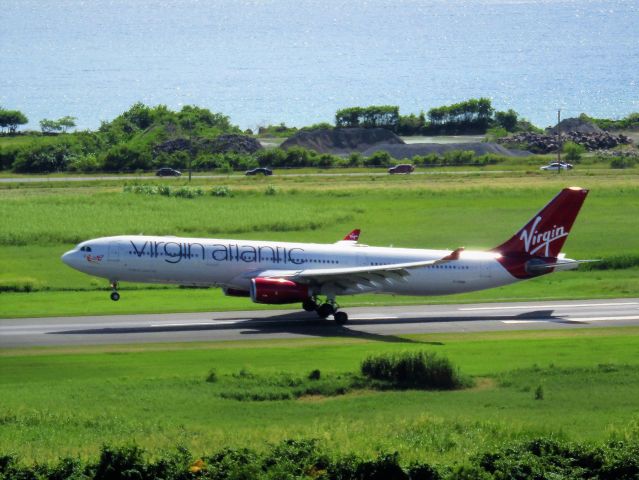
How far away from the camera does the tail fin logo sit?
5562 centimetres

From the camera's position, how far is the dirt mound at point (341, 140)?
17350cm

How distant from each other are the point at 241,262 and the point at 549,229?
1607 centimetres

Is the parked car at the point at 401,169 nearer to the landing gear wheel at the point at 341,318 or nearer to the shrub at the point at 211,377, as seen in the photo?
the landing gear wheel at the point at 341,318

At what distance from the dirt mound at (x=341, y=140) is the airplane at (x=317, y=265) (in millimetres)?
117234

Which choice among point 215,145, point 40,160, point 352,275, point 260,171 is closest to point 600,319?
point 352,275

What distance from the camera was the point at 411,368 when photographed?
39688 millimetres

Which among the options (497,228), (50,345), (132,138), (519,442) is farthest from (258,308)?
(132,138)

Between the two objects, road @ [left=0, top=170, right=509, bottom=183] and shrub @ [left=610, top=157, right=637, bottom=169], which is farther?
shrub @ [left=610, top=157, right=637, bottom=169]

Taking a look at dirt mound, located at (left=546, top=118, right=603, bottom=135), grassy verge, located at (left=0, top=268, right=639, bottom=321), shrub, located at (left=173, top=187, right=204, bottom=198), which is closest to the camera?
grassy verge, located at (left=0, top=268, right=639, bottom=321)

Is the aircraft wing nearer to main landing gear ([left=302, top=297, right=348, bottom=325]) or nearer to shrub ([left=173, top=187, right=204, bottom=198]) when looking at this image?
main landing gear ([left=302, top=297, right=348, bottom=325])

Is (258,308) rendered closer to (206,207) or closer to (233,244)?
(233,244)

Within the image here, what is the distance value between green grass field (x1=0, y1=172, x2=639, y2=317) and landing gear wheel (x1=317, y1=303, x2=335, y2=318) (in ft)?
20.0

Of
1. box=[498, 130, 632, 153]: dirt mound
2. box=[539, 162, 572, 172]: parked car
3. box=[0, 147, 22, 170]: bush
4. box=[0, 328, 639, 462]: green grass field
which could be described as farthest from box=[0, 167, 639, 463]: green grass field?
box=[498, 130, 632, 153]: dirt mound

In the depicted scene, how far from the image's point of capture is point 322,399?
37.1 meters
